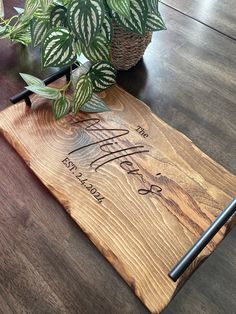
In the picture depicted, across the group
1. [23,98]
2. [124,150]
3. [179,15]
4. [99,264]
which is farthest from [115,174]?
[179,15]

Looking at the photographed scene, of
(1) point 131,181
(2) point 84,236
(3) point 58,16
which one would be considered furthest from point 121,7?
(2) point 84,236

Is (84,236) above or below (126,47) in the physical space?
below

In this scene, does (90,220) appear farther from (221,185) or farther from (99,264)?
(221,185)

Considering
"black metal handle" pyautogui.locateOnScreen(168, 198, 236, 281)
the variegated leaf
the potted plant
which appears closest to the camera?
"black metal handle" pyautogui.locateOnScreen(168, 198, 236, 281)

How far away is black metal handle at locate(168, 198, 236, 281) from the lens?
51cm

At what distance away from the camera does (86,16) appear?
0.60m

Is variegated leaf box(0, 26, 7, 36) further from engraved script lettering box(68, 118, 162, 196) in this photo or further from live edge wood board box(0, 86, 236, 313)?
engraved script lettering box(68, 118, 162, 196)

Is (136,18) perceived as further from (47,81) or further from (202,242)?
(202,242)

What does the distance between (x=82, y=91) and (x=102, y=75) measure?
0.08 meters

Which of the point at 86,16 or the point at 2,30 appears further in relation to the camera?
the point at 2,30

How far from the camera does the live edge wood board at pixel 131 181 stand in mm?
572

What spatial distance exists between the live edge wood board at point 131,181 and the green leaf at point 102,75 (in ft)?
0.14

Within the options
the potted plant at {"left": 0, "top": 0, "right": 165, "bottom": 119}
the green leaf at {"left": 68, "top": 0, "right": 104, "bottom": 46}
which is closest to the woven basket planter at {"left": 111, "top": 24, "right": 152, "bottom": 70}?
the potted plant at {"left": 0, "top": 0, "right": 165, "bottom": 119}

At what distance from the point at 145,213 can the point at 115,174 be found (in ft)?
0.37
